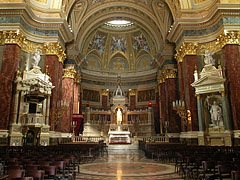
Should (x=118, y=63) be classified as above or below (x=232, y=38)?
above

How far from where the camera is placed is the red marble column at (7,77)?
36.5ft

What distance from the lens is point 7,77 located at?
1159cm

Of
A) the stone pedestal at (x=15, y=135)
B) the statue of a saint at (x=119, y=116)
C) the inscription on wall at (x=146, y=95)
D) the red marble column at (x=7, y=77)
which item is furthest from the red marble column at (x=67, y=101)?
the inscription on wall at (x=146, y=95)

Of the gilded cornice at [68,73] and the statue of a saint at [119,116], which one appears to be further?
the statue of a saint at [119,116]

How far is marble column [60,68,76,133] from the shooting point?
1648 centimetres

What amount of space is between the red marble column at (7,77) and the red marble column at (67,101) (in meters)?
5.02

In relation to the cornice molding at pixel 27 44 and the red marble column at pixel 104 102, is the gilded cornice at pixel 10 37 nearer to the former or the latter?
the cornice molding at pixel 27 44

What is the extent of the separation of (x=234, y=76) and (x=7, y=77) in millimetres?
12783

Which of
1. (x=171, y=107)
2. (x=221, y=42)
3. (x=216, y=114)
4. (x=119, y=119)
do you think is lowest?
(x=216, y=114)

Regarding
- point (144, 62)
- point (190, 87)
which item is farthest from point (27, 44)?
point (144, 62)

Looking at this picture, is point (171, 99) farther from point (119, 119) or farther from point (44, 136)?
point (44, 136)

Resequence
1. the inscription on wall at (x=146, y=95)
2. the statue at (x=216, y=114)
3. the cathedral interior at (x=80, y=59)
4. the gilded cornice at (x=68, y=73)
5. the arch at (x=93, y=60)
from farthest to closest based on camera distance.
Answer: the arch at (x=93, y=60) → the inscription on wall at (x=146, y=95) → the gilded cornice at (x=68, y=73) → the statue at (x=216, y=114) → the cathedral interior at (x=80, y=59)

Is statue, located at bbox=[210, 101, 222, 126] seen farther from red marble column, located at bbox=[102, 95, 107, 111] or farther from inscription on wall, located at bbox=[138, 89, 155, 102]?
red marble column, located at bbox=[102, 95, 107, 111]

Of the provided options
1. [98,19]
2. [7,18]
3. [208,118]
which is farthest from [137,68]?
[7,18]
